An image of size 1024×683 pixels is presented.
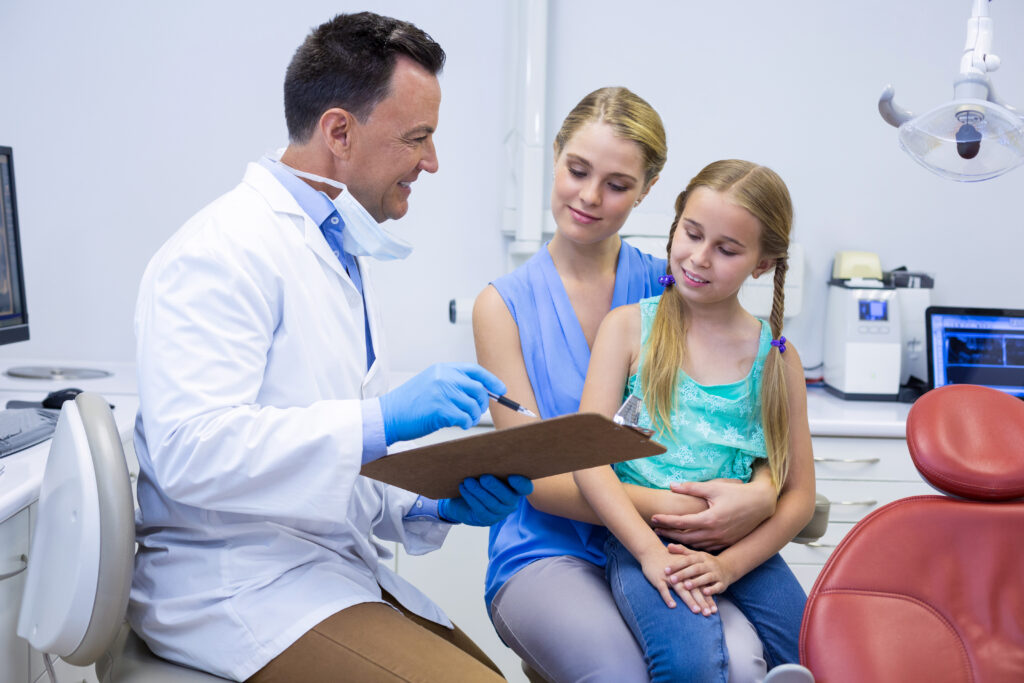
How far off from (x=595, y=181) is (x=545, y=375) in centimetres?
33

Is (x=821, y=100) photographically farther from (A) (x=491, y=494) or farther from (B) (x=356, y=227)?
(A) (x=491, y=494)

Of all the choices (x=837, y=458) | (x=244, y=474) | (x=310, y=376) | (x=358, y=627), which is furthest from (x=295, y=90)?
(x=837, y=458)

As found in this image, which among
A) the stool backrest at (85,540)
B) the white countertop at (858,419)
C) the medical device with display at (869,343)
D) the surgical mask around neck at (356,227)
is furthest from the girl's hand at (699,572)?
the medical device with display at (869,343)

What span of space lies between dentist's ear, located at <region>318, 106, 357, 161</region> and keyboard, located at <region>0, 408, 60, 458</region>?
0.70 meters

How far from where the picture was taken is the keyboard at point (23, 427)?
4.73ft

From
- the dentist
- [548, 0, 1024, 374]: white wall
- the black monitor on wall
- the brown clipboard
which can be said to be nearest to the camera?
the brown clipboard

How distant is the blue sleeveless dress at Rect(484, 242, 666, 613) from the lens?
1.44 meters

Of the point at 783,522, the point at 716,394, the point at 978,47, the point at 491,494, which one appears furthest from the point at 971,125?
the point at 491,494

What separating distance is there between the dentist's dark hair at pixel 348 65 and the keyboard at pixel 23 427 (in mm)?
680

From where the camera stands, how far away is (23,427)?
153cm

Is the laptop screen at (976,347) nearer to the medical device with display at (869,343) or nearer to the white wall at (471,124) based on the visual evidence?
the medical device with display at (869,343)

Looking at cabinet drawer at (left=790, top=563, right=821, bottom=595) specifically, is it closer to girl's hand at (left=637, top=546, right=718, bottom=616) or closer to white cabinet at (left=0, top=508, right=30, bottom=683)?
girl's hand at (left=637, top=546, right=718, bottom=616)

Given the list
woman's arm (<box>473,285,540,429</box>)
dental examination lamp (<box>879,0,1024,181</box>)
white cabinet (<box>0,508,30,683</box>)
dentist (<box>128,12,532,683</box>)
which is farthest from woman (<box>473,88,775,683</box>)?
white cabinet (<box>0,508,30,683</box>)

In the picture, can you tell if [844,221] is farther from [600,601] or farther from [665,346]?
[600,601]
